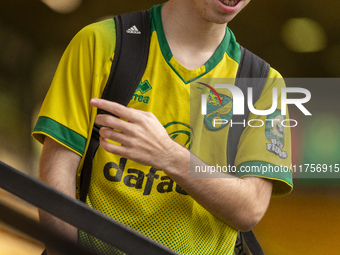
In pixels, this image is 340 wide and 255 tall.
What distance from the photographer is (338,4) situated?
121 inches

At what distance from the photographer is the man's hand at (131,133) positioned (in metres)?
0.65

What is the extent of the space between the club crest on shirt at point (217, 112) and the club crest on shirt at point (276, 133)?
7cm

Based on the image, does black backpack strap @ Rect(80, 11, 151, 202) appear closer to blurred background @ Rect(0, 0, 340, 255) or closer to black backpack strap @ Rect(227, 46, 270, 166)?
black backpack strap @ Rect(227, 46, 270, 166)

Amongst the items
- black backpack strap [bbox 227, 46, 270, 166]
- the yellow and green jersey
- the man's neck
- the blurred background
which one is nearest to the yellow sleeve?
the yellow and green jersey

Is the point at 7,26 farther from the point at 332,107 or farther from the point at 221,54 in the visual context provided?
the point at 221,54

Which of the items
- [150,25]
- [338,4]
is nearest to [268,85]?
[150,25]

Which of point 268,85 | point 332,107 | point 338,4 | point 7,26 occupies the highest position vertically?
point 338,4

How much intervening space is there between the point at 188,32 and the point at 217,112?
0.14 m

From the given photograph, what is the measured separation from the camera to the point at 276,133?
2.97 feet

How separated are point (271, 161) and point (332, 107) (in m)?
2.22

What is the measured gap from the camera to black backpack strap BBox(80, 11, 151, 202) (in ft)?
2.58

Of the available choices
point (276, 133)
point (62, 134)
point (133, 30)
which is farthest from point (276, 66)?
point (62, 134)
